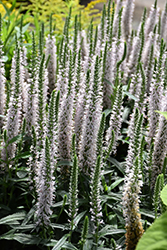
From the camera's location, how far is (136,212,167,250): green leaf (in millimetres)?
565

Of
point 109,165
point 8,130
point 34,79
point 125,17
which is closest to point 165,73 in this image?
point 109,165

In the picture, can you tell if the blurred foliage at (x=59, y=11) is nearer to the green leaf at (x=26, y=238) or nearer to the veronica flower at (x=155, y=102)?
the veronica flower at (x=155, y=102)

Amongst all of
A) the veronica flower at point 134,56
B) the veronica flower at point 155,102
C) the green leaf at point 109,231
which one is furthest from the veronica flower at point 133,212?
the veronica flower at point 134,56

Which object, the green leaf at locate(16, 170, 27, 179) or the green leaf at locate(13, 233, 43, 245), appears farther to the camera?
the green leaf at locate(16, 170, 27, 179)

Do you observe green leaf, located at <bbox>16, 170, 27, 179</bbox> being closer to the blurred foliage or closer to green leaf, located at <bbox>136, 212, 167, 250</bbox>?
green leaf, located at <bbox>136, 212, 167, 250</bbox>

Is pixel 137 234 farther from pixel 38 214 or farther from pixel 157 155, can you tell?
pixel 157 155

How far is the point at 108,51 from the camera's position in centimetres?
389

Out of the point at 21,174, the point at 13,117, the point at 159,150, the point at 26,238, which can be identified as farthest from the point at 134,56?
the point at 26,238

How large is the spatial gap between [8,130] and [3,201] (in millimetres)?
739

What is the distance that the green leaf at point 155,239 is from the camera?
1.85ft

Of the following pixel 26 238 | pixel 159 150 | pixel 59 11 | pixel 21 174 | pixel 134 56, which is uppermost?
pixel 59 11

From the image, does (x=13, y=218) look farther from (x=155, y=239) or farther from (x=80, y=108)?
(x=155, y=239)

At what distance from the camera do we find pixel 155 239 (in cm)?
58

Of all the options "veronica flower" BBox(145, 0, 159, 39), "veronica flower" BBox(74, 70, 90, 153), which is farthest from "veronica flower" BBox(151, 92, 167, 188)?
"veronica flower" BBox(145, 0, 159, 39)
